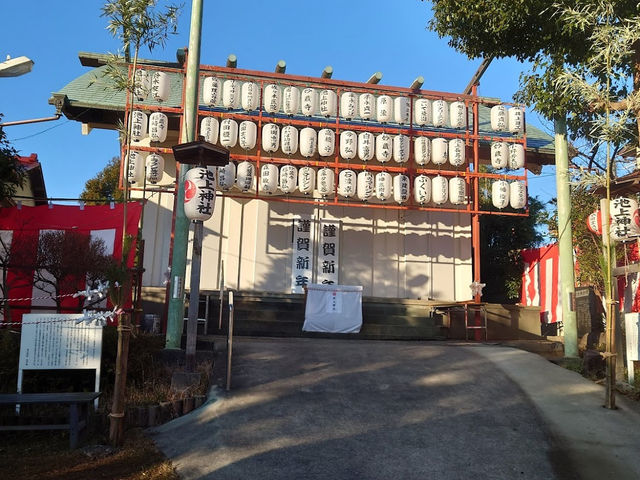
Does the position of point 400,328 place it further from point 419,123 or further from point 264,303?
point 419,123

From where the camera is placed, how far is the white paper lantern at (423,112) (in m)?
14.4

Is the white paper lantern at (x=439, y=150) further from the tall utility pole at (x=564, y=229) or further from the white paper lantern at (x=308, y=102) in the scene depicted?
the tall utility pole at (x=564, y=229)

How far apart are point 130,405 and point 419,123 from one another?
10531 mm

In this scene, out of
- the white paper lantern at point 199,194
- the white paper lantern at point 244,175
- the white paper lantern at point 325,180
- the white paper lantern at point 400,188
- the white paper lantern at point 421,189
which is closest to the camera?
the white paper lantern at point 199,194

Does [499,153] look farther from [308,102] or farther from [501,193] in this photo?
[308,102]

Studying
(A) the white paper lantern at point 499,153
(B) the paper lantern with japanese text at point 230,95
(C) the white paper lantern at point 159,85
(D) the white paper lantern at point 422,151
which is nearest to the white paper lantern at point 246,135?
(B) the paper lantern with japanese text at point 230,95

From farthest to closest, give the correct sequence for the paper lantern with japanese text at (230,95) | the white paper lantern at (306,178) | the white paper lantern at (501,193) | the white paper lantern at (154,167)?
the white paper lantern at (501,193), the white paper lantern at (306,178), the paper lantern with japanese text at (230,95), the white paper lantern at (154,167)

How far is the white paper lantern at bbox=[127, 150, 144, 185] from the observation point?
1294 centimetres

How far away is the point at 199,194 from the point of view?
7836mm

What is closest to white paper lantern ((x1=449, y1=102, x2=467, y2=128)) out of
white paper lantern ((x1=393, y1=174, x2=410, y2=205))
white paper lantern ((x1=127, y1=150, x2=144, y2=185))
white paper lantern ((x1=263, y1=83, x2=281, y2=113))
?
white paper lantern ((x1=393, y1=174, x2=410, y2=205))

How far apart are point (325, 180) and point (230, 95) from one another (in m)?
3.18

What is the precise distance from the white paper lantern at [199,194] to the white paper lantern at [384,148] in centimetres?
692

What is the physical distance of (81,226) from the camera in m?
12.5

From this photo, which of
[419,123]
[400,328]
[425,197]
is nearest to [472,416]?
[400,328]
